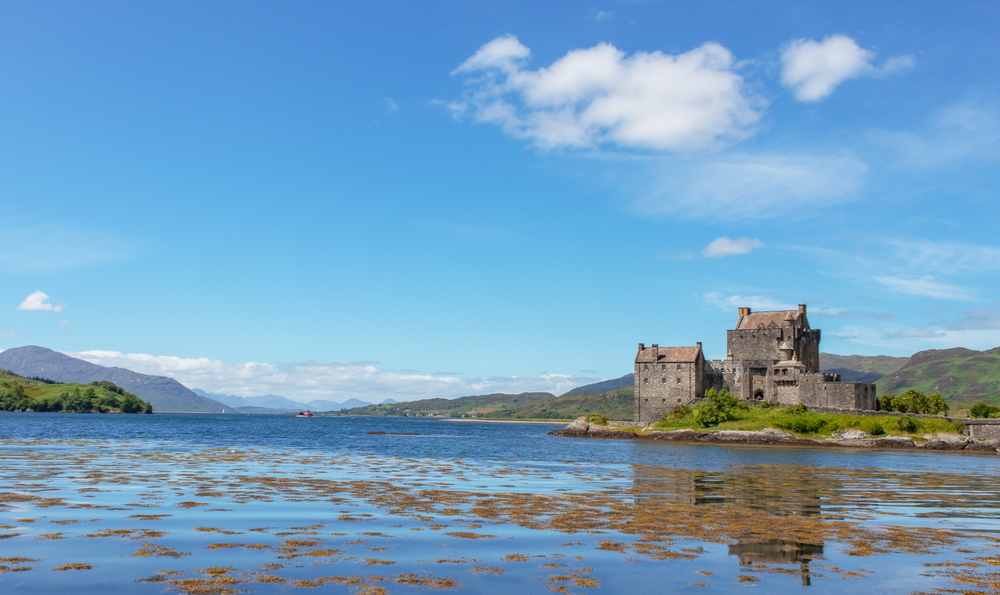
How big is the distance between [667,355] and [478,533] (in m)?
113

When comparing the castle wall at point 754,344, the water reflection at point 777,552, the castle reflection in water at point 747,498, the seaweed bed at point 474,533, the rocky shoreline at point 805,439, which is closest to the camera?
the seaweed bed at point 474,533

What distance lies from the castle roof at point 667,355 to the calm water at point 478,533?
84.4 meters

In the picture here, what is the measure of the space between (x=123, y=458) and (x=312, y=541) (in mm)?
40377

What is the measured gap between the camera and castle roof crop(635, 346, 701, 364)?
127 meters

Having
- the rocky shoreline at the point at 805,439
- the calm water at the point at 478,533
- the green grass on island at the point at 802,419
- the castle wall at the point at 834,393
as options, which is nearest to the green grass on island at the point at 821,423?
the green grass on island at the point at 802,419

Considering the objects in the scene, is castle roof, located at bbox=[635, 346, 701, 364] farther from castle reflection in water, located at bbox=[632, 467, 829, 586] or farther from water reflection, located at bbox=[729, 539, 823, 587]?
water reflection, located at bbox=[729, 539, 823, 587]

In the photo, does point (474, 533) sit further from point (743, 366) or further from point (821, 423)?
point (743, 366)

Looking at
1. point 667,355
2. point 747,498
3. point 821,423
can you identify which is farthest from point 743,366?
point 747,498

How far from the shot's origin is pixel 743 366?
126m

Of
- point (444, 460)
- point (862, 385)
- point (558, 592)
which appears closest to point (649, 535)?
point (558, 592)

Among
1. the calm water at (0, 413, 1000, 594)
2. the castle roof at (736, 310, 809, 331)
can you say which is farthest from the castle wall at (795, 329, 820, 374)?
Answer: the calm water at (0, 413, 1000, 594)

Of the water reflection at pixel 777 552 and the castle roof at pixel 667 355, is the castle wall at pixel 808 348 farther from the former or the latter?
the water reflection at pixel 777 552

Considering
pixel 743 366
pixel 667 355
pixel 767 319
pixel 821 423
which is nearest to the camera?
pixel 821 423

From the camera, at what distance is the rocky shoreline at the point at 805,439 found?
91.1 meters
